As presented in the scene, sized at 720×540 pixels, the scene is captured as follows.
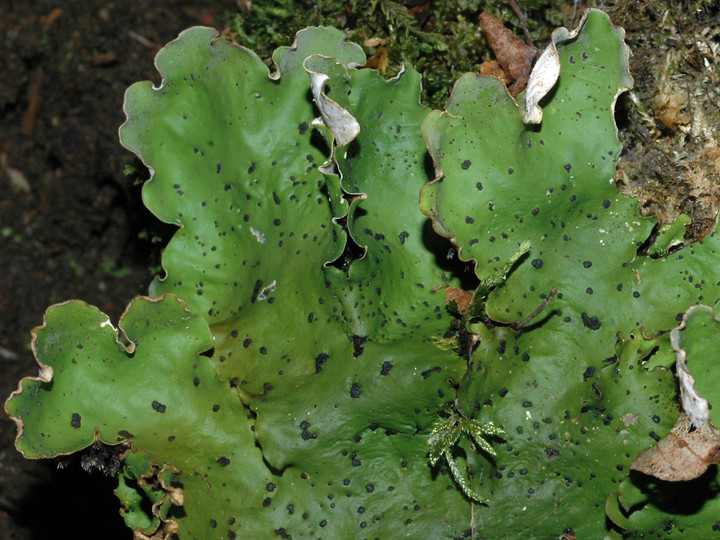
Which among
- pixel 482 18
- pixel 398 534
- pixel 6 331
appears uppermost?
pixel 482 18

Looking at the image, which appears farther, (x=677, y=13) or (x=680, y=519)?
(x=677, y=13)

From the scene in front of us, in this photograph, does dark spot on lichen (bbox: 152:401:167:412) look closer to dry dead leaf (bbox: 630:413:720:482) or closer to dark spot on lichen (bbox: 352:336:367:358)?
dark spot on lichen (bbox: 352:336:367:358)

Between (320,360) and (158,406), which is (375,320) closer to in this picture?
(320,360)

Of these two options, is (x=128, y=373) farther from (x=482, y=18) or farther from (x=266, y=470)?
(x=482, y=18)

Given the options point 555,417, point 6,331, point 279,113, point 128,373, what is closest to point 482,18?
point 279,113

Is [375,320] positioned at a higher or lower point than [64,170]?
higher

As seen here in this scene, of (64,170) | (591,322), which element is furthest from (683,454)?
(64,170)

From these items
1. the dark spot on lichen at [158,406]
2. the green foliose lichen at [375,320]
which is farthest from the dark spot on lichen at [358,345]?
the dark spot on lichen at [158,406]

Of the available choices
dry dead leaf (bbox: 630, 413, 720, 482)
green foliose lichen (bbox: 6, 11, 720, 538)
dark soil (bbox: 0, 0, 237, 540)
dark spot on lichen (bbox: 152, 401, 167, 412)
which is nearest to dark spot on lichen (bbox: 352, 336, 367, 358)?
green foliose lichen (bbox: 6, 11, 720, 538)
